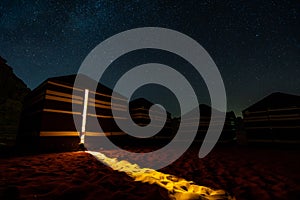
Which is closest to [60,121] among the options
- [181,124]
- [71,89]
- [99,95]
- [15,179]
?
[71,89]

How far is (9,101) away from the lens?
1128 centimetres

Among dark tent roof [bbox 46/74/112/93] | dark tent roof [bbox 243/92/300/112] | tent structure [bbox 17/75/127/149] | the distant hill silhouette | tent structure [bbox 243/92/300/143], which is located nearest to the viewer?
tent structure [bbox 17/75/127/149]

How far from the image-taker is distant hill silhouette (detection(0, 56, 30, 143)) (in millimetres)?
10492

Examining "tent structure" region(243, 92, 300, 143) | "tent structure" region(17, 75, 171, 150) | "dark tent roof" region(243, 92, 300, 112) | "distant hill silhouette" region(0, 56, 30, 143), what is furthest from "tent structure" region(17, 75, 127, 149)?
"dark tent roof" region(243, 92, 300, 112)

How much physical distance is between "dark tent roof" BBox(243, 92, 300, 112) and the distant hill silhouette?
1708 centimetres

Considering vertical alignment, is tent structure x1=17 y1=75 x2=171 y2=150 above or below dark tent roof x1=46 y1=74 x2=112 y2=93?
below

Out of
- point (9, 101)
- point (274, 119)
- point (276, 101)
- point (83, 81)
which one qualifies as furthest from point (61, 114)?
point (276, 101)

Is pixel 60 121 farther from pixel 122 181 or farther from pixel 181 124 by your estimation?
pixel 181 124

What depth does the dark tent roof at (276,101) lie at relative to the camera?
726 centimetres

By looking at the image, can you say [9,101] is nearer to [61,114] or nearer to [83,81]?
[83,81]

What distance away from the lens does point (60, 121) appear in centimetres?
577

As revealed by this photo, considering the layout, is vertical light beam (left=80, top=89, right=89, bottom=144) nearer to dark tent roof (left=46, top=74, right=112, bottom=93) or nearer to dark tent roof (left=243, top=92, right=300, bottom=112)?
dark tent roof (left=46, top=74, right=112, bottom=93)

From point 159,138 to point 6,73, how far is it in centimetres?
Answer: 1347

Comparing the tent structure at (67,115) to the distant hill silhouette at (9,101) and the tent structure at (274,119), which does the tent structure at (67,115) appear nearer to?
the distant hill silhouette at (9,101)
